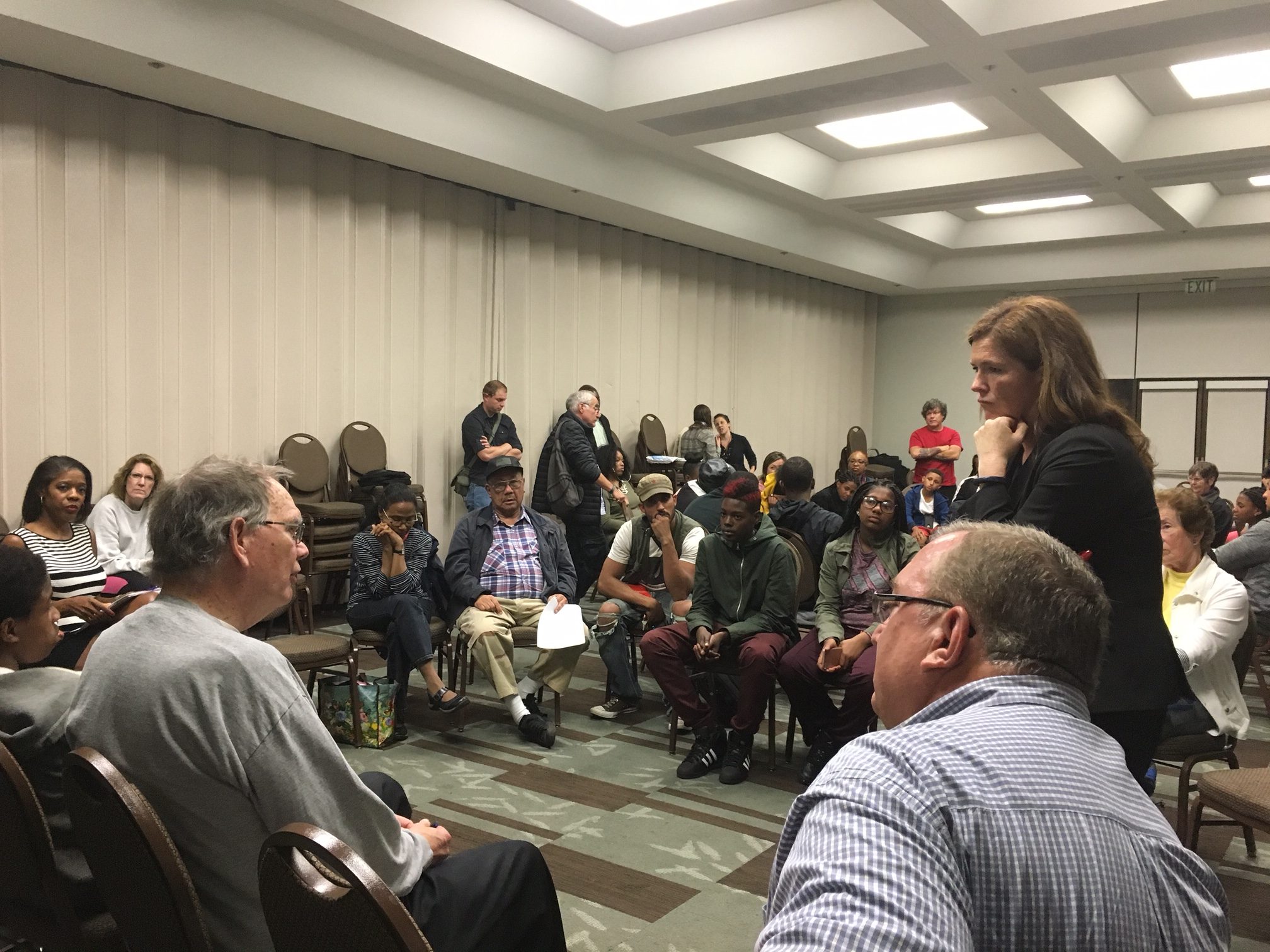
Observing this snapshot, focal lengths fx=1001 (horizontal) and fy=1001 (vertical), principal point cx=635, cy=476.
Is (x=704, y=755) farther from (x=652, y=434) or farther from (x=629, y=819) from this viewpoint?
(x=652, y=434)

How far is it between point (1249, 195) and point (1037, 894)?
452 inches

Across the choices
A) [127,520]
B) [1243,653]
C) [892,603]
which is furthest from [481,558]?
[892,603]

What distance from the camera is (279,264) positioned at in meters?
6.78

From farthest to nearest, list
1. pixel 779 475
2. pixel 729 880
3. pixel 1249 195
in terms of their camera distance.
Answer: pixel 1249 195 < pixel 779 475 < pixel 729 880

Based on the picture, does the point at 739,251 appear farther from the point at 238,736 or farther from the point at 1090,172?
the point at 238,736

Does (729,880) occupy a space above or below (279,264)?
below

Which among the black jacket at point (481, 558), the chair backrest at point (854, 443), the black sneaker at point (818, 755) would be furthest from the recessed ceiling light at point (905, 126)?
the black sneaker at point (818, 755)

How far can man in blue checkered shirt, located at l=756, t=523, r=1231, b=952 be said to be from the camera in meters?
0.77

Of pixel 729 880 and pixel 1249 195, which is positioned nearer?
pixel 729 880

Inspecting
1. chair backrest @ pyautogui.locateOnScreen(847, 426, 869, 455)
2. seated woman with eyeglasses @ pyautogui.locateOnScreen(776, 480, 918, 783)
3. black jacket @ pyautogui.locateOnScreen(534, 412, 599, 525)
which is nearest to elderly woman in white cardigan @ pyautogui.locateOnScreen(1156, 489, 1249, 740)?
seated woman with eyeglasses @ pyautogui.locateOnScreen(776, 480, 918, 783)

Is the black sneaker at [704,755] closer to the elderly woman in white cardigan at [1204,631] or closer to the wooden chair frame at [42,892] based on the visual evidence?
the elderly woman in white cardigan at [1204,631]

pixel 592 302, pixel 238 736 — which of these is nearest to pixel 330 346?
pixel 592 302

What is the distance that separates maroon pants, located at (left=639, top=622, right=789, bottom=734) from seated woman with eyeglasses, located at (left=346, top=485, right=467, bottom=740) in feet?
3.03

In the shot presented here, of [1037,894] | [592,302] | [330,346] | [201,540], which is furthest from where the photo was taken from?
[592,302]
